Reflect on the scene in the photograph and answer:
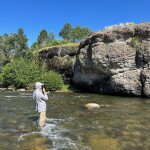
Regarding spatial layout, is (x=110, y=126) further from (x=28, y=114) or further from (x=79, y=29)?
(x=79, y=29)

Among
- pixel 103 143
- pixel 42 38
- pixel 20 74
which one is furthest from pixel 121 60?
pixel 42 38

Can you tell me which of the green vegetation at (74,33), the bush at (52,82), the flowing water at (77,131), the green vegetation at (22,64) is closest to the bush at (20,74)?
the green vegetation at (22,64)

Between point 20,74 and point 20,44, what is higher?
point 20,44

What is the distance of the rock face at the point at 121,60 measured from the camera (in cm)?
3903

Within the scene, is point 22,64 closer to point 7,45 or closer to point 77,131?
point 7,45

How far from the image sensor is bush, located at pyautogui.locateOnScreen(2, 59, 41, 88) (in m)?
52.4

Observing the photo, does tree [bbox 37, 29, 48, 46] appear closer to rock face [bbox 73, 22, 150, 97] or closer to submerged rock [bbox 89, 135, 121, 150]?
rock face [bbox 73, 22, 150, 97]

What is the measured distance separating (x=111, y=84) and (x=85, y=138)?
28.1 metres

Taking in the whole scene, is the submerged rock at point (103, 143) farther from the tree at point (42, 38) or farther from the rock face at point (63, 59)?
the tree at point (42, 38)

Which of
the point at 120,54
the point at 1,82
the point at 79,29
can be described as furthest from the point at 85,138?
the point at 79,29

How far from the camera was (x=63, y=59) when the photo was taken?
5759 centimetres

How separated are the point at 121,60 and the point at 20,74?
20.4 metres

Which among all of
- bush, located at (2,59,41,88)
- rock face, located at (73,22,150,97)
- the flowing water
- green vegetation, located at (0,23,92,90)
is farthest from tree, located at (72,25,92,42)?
the flowing water

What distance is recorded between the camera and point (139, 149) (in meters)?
12.8
